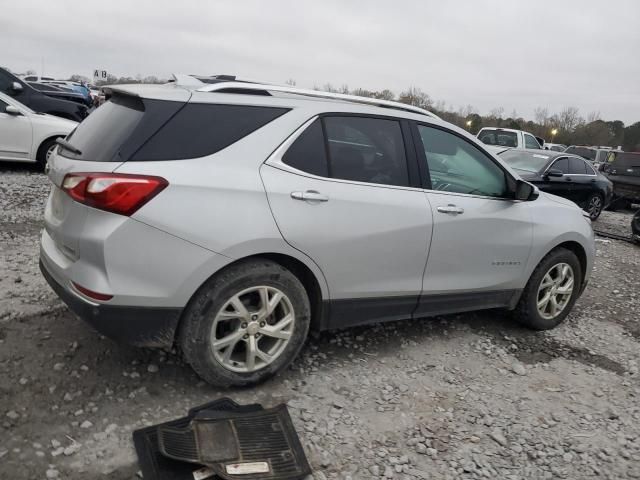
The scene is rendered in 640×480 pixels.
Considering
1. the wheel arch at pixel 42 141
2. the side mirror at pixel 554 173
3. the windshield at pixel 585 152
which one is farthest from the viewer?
the windshield at pixel 585 152

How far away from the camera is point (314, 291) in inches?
129

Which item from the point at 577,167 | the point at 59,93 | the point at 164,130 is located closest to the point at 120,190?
the point at 164,130

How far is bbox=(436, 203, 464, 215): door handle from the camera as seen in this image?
11.8 feet

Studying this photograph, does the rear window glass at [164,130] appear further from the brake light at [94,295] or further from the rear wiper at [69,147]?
the brake light at [94,295]

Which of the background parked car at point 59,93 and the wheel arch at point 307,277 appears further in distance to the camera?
the background parked car at point 59,93

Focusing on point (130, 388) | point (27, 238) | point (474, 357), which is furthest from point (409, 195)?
point (27, 238)

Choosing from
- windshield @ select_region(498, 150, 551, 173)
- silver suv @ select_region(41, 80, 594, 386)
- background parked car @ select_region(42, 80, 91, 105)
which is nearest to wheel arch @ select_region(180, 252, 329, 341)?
silver suv @ select_region(41, 80, 594, 386)

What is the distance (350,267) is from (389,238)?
12.7 inches

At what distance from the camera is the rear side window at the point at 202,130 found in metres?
2.76

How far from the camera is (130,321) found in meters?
2.74

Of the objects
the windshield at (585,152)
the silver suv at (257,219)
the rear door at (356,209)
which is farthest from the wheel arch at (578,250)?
the windshield at (585,152)

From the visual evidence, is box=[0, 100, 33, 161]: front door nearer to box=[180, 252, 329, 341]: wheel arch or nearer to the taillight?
the taillight

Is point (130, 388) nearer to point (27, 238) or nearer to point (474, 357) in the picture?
point (474, 357)

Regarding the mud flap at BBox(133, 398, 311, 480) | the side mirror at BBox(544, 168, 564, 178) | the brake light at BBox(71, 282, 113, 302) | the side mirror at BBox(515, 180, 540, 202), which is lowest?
the mud flap at BBox(133, 398, 311, 480)
